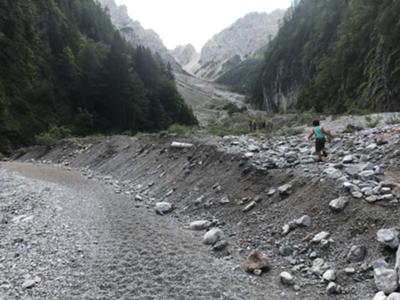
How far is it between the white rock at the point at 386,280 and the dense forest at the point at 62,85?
4344 centimetres

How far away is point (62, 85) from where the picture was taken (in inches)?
2283

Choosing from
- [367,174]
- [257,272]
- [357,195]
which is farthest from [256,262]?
[367,174]

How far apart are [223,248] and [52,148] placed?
33298 millimetres

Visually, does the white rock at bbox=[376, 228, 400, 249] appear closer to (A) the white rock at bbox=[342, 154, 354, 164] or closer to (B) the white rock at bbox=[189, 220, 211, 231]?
(A) the white rock at bbox=[342, 154, 354, 164]

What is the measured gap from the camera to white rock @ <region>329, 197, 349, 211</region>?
26.7 ft

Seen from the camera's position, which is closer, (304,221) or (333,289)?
(333,289)

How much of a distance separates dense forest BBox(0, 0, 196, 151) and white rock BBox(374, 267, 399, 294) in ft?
143

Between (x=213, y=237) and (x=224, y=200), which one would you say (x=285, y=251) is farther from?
(x=224, y=200)

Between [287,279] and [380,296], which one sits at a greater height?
[380,296]

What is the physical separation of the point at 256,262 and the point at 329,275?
1.62 m

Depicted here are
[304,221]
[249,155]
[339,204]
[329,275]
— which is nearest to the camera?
[329,275]

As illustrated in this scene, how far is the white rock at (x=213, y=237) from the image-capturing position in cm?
943

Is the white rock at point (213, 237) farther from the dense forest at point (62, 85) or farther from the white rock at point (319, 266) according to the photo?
the dense forest at point (62, 85)

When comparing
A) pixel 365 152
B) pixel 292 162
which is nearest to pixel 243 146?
pixel 292 162
